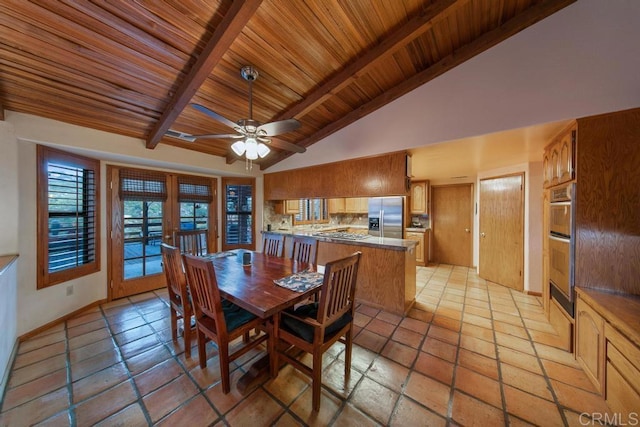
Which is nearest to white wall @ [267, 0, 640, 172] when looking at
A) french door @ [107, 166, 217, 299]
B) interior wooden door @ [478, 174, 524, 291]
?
interior wooden door @ [478, 174, 524, 291]

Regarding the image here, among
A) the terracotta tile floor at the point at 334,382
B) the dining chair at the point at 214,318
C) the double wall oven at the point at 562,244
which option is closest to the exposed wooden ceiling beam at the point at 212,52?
the dining chair at the point at 214,318

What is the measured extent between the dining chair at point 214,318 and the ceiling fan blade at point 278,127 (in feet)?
4.05

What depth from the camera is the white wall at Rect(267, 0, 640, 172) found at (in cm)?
176

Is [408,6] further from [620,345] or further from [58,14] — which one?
[620,345]

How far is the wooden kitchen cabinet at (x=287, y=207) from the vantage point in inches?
190

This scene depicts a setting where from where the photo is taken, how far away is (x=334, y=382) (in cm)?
170

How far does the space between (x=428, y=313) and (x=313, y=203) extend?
325 cm

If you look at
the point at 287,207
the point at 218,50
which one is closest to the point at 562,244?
the point at 218,50

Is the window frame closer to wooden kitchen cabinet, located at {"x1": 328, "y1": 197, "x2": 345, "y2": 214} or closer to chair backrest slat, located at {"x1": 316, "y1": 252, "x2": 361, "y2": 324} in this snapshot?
chair backrest slat, located at {"x1": 316, "y1": 252, "x2": 361, "y2": 324}

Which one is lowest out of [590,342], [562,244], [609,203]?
[590,342]

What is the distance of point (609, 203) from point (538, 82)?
1.22 meters

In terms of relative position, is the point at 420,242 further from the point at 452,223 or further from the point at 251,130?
the point at 251,130

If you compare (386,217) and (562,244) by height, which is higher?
(386,217)

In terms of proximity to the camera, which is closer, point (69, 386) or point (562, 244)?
point (69, 386)
